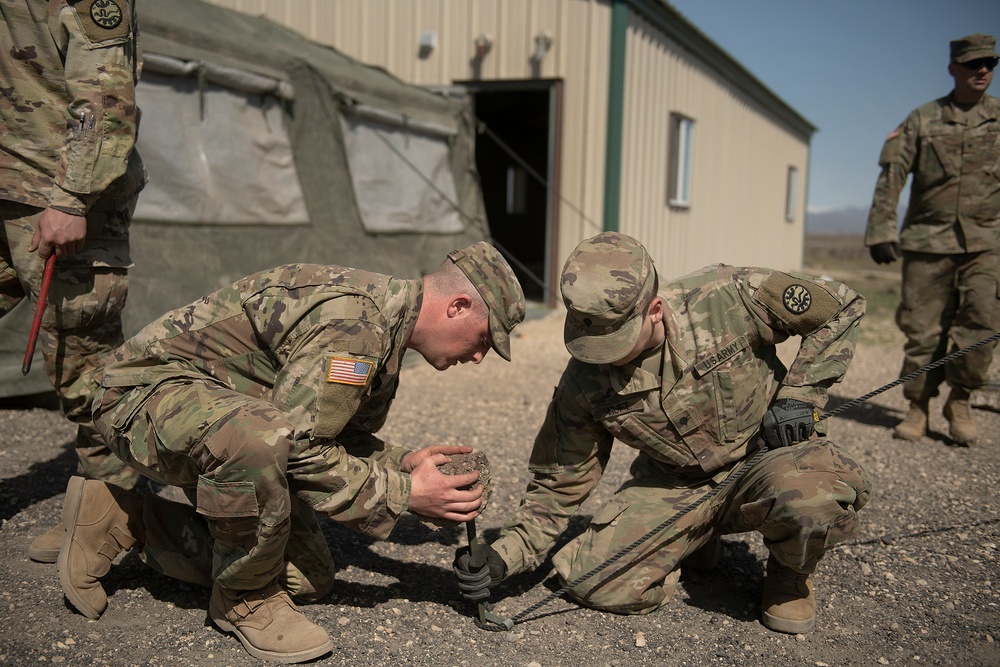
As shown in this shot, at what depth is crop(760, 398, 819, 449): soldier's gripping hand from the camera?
2576 millimetres

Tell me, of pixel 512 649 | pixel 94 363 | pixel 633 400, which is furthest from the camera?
pixel 94 363

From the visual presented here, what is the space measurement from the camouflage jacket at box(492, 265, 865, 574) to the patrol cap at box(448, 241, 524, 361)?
52 centimetres

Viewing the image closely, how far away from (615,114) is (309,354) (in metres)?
7.42

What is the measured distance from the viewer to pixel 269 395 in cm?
232

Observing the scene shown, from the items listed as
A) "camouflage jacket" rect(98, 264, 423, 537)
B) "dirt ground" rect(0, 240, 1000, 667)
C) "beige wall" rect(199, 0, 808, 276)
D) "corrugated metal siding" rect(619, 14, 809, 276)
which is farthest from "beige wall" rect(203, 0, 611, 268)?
"camouflage jacket" rect(98, 264, 423, 537)

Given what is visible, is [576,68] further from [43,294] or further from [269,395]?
[269,395]

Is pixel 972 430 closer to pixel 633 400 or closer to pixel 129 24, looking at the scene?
pixel 633 400

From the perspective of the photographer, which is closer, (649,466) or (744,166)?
(649,466)

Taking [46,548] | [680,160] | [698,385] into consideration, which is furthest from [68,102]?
[680,160]

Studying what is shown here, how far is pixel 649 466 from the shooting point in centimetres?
306

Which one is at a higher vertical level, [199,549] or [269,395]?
[269,395]

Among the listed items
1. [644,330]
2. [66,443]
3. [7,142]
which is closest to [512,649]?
[644,330]

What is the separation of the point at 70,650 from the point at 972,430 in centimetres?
461

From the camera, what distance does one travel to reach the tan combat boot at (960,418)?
15.5 feet
